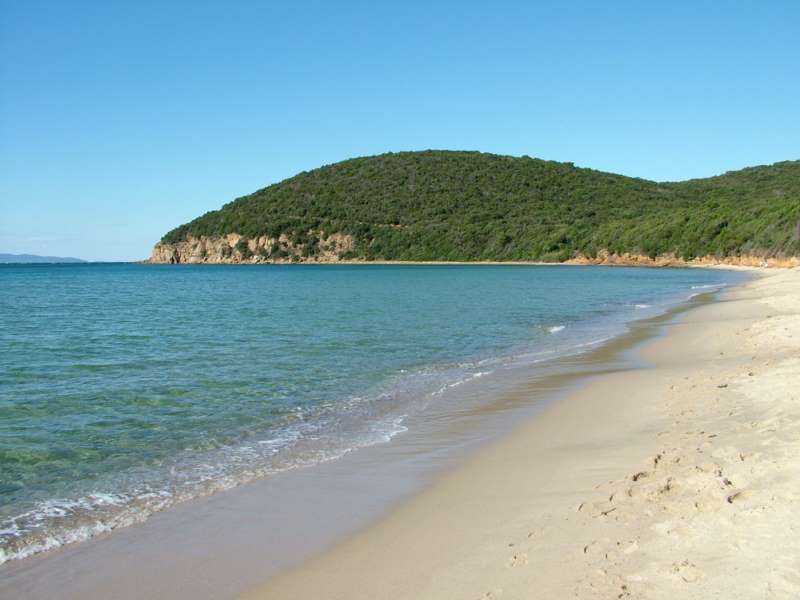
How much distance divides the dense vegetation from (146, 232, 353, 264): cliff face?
1357mm

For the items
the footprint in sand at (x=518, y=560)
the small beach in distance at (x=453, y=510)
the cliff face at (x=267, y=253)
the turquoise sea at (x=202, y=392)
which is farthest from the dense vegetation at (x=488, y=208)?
the footprint in sand at (x=518, y=560)

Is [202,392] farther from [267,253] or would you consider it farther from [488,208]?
[267,253]

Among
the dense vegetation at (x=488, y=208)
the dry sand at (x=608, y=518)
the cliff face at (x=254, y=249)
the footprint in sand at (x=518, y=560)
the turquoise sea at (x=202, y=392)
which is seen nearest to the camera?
the dry sand at (x=608, y=518)

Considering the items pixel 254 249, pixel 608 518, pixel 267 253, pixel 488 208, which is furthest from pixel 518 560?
pixel 254 249

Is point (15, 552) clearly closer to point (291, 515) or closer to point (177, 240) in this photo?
point (291, 515)

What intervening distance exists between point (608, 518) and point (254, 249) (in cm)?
14265

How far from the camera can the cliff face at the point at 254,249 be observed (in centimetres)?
13338

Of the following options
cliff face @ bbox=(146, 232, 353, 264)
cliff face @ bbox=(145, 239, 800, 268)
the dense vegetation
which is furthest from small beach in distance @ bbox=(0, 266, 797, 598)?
cliff face @ bbox=(146, 232, 353, 264)

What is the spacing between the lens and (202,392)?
11.4 m

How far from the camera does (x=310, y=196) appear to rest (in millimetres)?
147125

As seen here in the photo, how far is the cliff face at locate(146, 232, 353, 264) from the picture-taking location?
438 ft

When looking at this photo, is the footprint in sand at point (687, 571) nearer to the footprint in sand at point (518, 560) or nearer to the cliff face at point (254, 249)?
the footprint in sand at point (518, 560)

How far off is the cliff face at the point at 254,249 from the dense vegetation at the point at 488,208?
1357mm

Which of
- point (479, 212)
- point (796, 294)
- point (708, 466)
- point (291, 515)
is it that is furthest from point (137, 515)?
A: point (479, 212)
